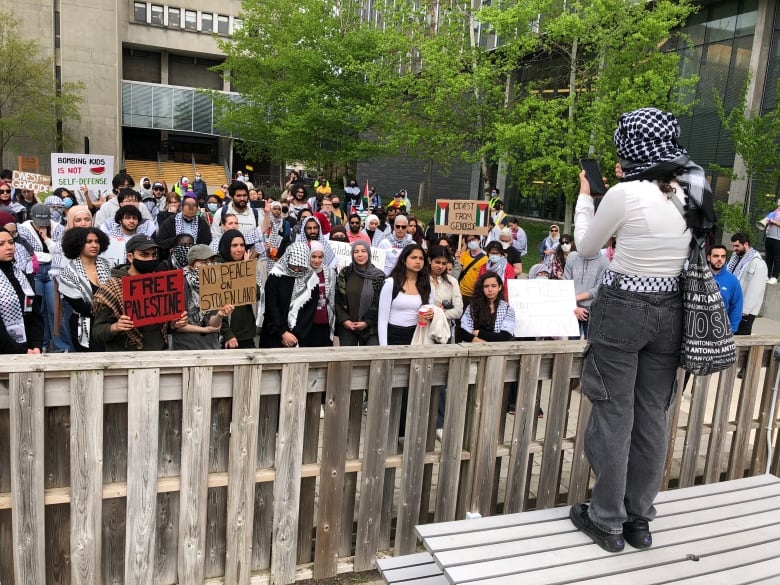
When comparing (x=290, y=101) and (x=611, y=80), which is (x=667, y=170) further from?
(x=290, y=101)

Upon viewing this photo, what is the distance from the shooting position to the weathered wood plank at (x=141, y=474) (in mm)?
2900

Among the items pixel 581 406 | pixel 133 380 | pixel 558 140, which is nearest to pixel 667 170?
pixel 581 406

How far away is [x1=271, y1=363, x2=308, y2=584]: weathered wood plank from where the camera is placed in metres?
3.21

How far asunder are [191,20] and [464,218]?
48.7m

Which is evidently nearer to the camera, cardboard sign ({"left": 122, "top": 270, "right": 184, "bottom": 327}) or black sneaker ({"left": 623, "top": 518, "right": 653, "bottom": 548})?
black sneaker ({"left": 623, "top": 518, "right": 653, "bottom": 548})

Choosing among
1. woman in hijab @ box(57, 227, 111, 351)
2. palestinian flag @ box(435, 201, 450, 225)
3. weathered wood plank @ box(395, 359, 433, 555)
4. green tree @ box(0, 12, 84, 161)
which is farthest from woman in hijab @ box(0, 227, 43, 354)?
green tree @ box(0, 12, 84, 161)

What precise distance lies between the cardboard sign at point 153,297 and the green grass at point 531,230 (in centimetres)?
1624

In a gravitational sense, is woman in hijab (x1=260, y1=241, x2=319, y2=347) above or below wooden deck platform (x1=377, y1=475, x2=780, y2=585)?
above

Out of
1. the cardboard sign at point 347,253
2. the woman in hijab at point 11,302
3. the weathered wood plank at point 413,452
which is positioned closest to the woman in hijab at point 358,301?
the cardboard sign at point 347,253

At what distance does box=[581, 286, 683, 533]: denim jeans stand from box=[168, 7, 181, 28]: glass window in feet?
179

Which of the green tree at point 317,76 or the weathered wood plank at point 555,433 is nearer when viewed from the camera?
the weathered wood plank at point 555,433

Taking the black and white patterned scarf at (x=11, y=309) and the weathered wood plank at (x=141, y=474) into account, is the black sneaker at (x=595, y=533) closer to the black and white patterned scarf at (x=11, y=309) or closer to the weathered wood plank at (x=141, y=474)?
the weathered wood plank at (x=141, y=474)

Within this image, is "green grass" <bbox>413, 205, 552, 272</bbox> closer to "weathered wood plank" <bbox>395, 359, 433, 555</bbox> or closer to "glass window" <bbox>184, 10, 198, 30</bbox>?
"weathered wood plank" <bbox>395, 359, 433, 555</bbox>

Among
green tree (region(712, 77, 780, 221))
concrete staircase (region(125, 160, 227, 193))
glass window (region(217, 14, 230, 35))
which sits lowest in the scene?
concrete staircase (region(125, 160, 227, 193))
